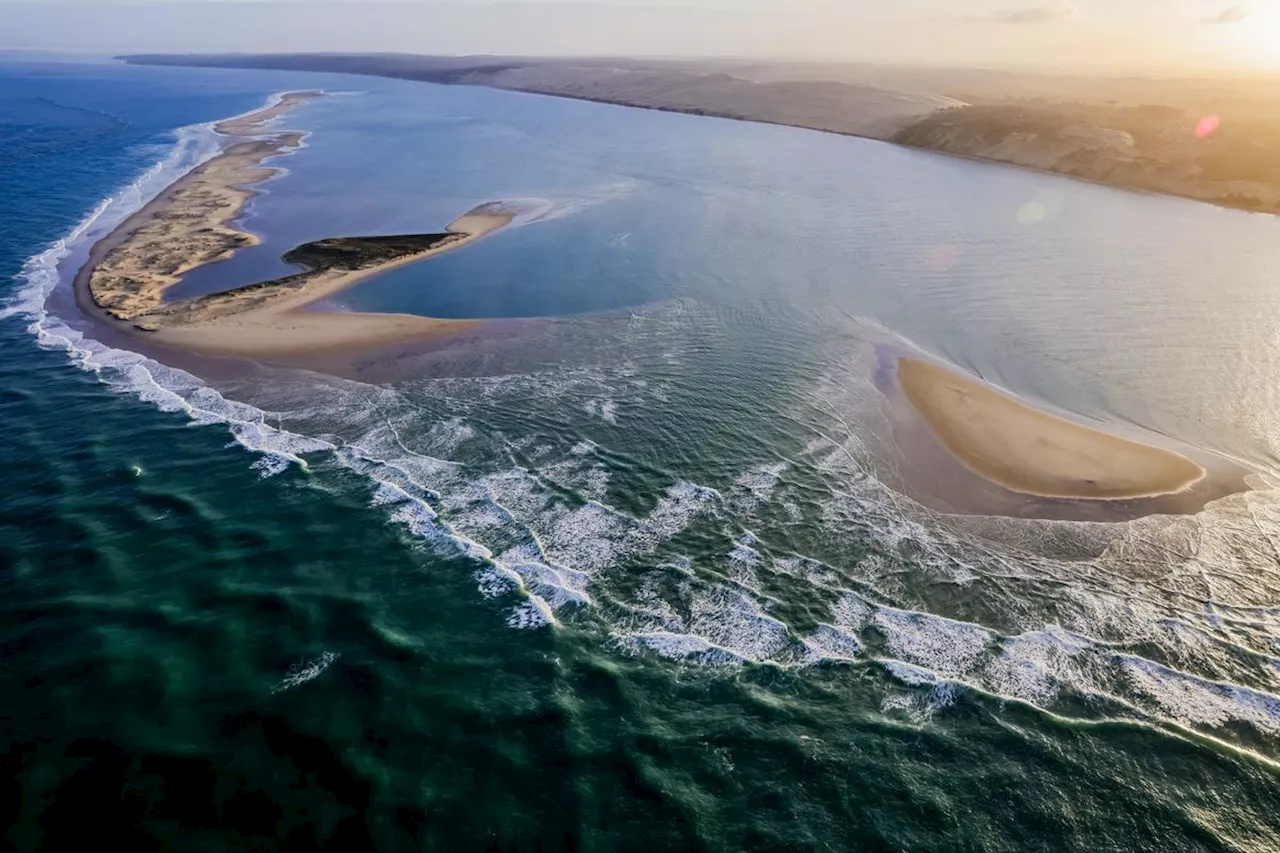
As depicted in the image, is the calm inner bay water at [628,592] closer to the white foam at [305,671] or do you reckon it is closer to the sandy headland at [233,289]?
the white foam at [305,671]

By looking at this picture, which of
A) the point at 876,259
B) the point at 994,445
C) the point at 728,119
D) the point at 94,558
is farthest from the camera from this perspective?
the point at 728,119

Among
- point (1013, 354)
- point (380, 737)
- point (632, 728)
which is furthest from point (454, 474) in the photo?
point (1013, 354)

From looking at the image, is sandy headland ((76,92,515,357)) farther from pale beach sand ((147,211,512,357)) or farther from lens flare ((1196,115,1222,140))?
lens flare ((1196,115,1222,140))

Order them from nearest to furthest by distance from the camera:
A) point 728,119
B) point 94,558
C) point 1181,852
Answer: point 1181,852
point 94,558
point 728,119

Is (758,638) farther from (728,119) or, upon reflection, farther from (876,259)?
(728,119)

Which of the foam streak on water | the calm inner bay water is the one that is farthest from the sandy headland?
the foam streak on water

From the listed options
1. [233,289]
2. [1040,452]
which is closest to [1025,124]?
[1040,452]

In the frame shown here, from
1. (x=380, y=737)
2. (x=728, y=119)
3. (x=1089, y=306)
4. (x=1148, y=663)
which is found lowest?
(x=380, y=737)
